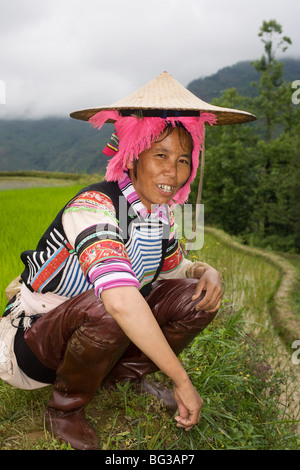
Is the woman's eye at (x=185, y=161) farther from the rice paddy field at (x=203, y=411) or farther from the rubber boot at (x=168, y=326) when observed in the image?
the rice paddy field at (x=203, y=411)

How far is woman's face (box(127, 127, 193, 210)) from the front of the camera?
152 cm

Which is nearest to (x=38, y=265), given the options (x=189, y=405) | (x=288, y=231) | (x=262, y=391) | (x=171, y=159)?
(x=171, y=159)

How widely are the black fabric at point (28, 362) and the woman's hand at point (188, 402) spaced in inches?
21.1

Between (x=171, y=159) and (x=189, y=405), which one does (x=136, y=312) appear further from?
(x=171, y=159)

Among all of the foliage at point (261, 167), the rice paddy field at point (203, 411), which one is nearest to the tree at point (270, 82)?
the foliage at point (261, 167)

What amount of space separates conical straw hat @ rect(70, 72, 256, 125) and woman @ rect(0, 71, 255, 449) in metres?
0.04

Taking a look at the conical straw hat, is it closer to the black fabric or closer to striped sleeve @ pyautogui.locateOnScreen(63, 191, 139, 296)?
striped sleeve @ pyautogui.locateOnScreen(63, 191, 139, 296)

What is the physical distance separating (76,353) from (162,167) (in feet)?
2.36

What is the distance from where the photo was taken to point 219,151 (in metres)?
22.4

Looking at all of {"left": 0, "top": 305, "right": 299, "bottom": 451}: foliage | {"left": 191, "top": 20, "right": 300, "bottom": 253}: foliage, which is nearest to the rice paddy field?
{"left": 0, "top": 305, "right": 299, "bottom": 451}: foliage

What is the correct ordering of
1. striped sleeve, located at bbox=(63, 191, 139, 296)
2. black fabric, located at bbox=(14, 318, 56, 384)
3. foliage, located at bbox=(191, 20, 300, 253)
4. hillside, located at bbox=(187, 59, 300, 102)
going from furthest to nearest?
hillside, located at bbox=(187, 59, 300, 102)
foliage, located at bbox=(191, 20, 300, 253)
black fabric, located at bbox=(14, 318, 56, 384)
striped sleeve, located at bbox=(63, 191, 139, 296)

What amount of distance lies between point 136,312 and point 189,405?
395 millimetres

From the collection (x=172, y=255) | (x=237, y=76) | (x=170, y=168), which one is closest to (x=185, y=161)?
(x=170, y=168)

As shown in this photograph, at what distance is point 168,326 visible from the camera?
1738 mm
